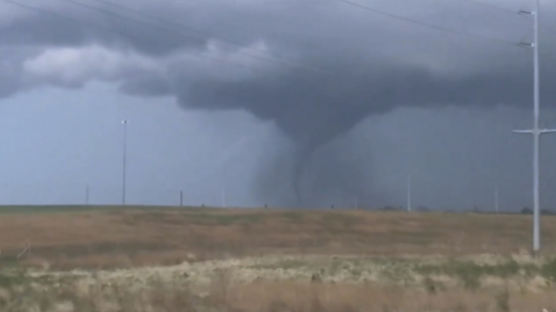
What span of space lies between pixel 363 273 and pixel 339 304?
12.4 metres

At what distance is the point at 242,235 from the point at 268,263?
28856 millimetres

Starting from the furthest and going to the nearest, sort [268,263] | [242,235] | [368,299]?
[242,235] < [268,263] < [368,299]

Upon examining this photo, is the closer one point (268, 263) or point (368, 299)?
point (368, 299)

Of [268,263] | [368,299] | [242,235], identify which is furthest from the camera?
[242,235]

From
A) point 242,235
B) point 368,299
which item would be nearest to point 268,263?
point 368,299

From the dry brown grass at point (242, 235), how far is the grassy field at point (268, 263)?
13 cm

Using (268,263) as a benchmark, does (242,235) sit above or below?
above

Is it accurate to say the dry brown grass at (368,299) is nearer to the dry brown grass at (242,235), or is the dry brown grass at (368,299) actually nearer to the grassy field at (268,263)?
the grassy field at (268,263)

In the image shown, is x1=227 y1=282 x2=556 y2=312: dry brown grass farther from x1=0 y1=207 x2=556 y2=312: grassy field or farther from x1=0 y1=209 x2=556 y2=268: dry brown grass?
x1=0 y1=209 x2=556 y2=268: dry brown grass

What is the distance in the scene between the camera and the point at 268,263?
46750 millimetres

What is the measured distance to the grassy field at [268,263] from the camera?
29.1 meters

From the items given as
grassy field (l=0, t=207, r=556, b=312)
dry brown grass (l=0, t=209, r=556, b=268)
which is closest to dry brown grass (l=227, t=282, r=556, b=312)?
grassy field (l=0, t=207, r=556, b=312)

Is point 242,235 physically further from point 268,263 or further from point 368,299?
point 368,299

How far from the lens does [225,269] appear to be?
42469 mm
